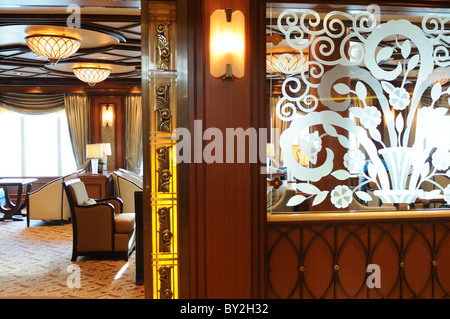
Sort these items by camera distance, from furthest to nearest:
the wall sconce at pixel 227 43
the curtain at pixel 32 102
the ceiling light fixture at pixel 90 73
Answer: the curtain at pixel 32 102 → the ceiling light fixture at pixel 90 73 → the wall sconce at pixel 227 43

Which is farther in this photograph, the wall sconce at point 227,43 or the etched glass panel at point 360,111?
the etched glass panel at point 360,111

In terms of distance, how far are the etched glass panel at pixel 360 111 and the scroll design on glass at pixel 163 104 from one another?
0.72 metres

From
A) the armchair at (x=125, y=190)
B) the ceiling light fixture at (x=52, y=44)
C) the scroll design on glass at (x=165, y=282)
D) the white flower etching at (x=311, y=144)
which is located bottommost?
the scroll design on glass at (x=165, y=282)

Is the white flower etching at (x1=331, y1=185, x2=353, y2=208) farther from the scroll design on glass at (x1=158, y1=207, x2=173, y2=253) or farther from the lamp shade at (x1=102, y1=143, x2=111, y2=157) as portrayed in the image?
the lamp shade at (x1=102, y1=143, x2=111, y2=157)

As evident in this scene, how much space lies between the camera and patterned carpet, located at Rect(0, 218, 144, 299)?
382 centimetres

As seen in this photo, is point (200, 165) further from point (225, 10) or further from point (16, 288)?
point (16, 288)

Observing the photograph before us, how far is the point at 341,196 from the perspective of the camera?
2.96 m

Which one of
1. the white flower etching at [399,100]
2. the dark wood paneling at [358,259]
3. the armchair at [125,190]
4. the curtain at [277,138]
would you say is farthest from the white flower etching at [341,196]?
the armchair at [125,190]

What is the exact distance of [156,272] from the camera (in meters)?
2.82

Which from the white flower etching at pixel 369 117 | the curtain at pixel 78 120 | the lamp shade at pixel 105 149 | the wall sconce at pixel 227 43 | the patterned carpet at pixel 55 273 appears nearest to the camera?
the wall sconce at pixel 227 43

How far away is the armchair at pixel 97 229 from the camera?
187 inches

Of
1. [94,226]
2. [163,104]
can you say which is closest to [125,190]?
[94,226]

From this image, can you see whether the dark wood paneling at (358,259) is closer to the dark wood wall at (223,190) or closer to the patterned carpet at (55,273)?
the dark wood wall at (223,190)

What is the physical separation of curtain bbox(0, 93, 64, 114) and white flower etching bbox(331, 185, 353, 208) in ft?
26.6
